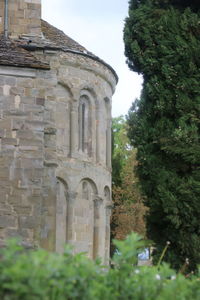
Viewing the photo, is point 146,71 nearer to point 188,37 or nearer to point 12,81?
point 188,37

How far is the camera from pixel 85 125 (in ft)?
90.6

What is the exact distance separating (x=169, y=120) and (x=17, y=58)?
124 inches

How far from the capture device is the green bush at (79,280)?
4859 mm

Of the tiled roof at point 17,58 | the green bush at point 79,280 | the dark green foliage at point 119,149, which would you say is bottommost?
the green bush at point 79,280

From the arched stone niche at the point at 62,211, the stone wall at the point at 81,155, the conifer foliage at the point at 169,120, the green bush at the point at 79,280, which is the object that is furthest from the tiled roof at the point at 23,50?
the arched stone niche at the point at 62,211

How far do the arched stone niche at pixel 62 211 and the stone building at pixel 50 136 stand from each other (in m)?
0.04

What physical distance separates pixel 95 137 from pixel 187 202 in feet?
48.8

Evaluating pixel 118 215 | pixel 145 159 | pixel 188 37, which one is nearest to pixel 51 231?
pixel 145 159

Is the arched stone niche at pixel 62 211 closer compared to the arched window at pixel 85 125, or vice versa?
the arched stone niche at pixel 62 211

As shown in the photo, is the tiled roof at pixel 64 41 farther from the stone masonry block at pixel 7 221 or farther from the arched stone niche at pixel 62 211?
the stone masonry block at pixel 7 221

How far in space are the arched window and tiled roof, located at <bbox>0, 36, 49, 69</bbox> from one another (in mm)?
13552

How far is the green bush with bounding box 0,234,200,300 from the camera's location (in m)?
4.86

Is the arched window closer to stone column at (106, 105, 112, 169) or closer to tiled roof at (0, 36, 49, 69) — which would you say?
stone column at (106, 105, 112, 169)

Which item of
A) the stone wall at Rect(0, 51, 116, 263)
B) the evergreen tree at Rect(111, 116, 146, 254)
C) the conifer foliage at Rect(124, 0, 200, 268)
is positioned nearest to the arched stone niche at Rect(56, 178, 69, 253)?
the stone wall at Rect(0, 51, 116, 263)
